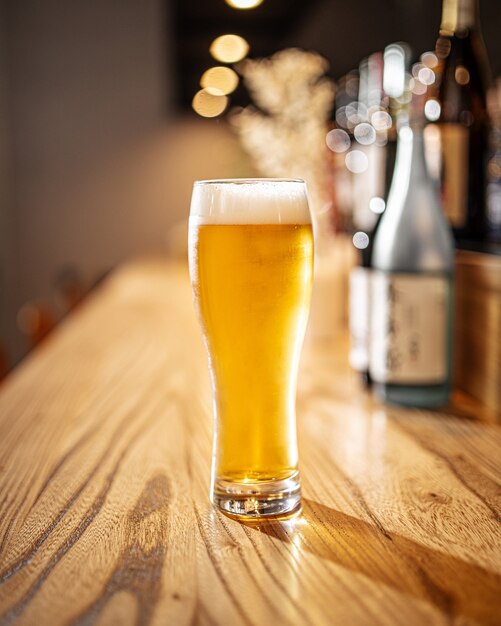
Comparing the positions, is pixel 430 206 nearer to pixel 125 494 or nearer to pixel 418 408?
pixel 418 408

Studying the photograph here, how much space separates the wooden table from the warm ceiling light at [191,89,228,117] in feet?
15.7

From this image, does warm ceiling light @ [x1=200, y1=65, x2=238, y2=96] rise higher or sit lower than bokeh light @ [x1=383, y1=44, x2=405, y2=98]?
higher

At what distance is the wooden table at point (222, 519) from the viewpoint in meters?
0.49

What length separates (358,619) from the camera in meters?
0.46

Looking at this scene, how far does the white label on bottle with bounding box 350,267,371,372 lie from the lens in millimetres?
1126

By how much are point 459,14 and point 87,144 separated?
515 cm

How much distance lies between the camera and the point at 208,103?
582 cm

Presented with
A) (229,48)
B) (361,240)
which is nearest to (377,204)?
(361,240)

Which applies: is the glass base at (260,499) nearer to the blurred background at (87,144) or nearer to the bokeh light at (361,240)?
the bokeh light at (361,240)

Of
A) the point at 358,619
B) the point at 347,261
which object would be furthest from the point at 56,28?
the point at 358,619

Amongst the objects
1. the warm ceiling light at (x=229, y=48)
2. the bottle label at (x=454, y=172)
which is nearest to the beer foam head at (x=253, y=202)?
the bottle label at (x=454, y=172)

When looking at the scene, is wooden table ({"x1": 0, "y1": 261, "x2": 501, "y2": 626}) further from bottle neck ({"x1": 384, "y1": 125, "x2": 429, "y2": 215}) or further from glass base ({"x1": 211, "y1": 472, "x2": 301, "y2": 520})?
bottle neck ({"x1": 384, "y1": 125, "x2": 429, "y2": 215})

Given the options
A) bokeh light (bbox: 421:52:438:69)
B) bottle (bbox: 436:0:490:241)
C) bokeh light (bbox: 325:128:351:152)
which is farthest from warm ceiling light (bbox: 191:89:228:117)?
bottle (bbox: 436:0:490:241)

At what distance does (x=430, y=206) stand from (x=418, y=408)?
0.84 ft
